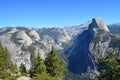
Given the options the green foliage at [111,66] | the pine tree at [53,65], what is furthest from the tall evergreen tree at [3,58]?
the green foliage at [111,66]

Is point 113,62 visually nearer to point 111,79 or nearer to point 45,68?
point 111,79

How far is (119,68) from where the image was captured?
59.0 m

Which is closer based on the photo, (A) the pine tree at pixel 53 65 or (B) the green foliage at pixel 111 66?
(B) the green foliage at pixel 111 66

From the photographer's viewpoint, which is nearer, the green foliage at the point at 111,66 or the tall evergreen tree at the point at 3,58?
the green foliage at the point at 111,66

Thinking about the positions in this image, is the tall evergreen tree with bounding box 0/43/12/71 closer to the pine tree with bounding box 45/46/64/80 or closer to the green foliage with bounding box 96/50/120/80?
the pine tree with bounding box 45/46/64/80

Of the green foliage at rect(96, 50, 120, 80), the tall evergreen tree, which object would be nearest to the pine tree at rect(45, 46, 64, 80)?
the tall evergreen tree

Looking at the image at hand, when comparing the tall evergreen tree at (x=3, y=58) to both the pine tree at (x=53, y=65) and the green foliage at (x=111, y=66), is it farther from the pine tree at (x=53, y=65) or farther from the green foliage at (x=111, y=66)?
the green foliage at (x=111, y=66)

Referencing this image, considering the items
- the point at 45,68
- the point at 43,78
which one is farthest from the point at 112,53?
the point at 45,68

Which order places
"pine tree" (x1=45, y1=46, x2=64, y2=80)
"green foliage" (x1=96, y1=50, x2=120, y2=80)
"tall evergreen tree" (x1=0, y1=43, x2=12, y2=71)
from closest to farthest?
"green foliage" (x1=96, y1=50, x2=120, y2=80) < "pine tree" (x1=45, y1=46, x2=64, y2=80) < "tall evergreen tree" (x1=0, y1=43, x2=12, y2=71)

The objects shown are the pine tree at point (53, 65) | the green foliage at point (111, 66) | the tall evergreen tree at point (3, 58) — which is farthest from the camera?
the tall evergreen tree at point (3, 58)

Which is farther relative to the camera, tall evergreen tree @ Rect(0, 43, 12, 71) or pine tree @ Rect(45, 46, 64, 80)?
tall evergreen tree @ Rect(0, 43, 12, 71)

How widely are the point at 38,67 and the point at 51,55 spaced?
5393mm

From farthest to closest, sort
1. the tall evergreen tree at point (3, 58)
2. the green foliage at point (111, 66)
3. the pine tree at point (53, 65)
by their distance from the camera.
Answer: the tall evergreen tree at point (3, 58) < the pine tree at point (53, 65) < the green foliage at point (111, 66)

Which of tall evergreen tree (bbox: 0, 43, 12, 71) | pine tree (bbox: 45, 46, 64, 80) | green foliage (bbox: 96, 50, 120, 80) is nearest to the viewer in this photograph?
green foliage (bbox: 96, 50, 120, 80)
